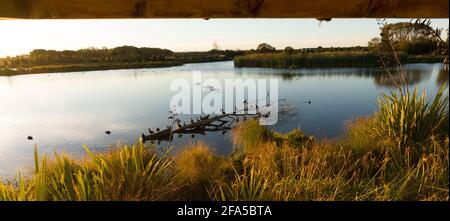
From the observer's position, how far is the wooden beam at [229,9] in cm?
148

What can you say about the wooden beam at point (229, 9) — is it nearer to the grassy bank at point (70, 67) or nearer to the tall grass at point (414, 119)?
the tall grass at point (414, 119)

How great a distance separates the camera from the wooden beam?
4.87ft

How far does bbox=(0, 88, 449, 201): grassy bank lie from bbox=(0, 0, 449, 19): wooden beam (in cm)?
105

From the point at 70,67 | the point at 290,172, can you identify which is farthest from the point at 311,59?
the point at 290,172

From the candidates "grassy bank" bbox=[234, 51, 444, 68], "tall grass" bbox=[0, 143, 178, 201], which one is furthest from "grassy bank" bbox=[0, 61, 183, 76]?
"tall grass" bbox=[0, 143, 178, 201]

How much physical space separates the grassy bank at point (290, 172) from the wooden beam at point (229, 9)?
1.05m

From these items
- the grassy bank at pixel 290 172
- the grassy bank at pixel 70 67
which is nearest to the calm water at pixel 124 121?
the grassy bank at pixel 290 172

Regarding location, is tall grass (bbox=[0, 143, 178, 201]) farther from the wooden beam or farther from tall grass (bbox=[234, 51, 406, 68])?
tall grass (bbox=[234, 51, 406, 68])

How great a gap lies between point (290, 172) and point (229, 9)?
6.55 feet

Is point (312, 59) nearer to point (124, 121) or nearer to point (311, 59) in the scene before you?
point (311, 59)

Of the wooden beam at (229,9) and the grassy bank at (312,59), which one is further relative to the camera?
the grassy bank at (312,59)
